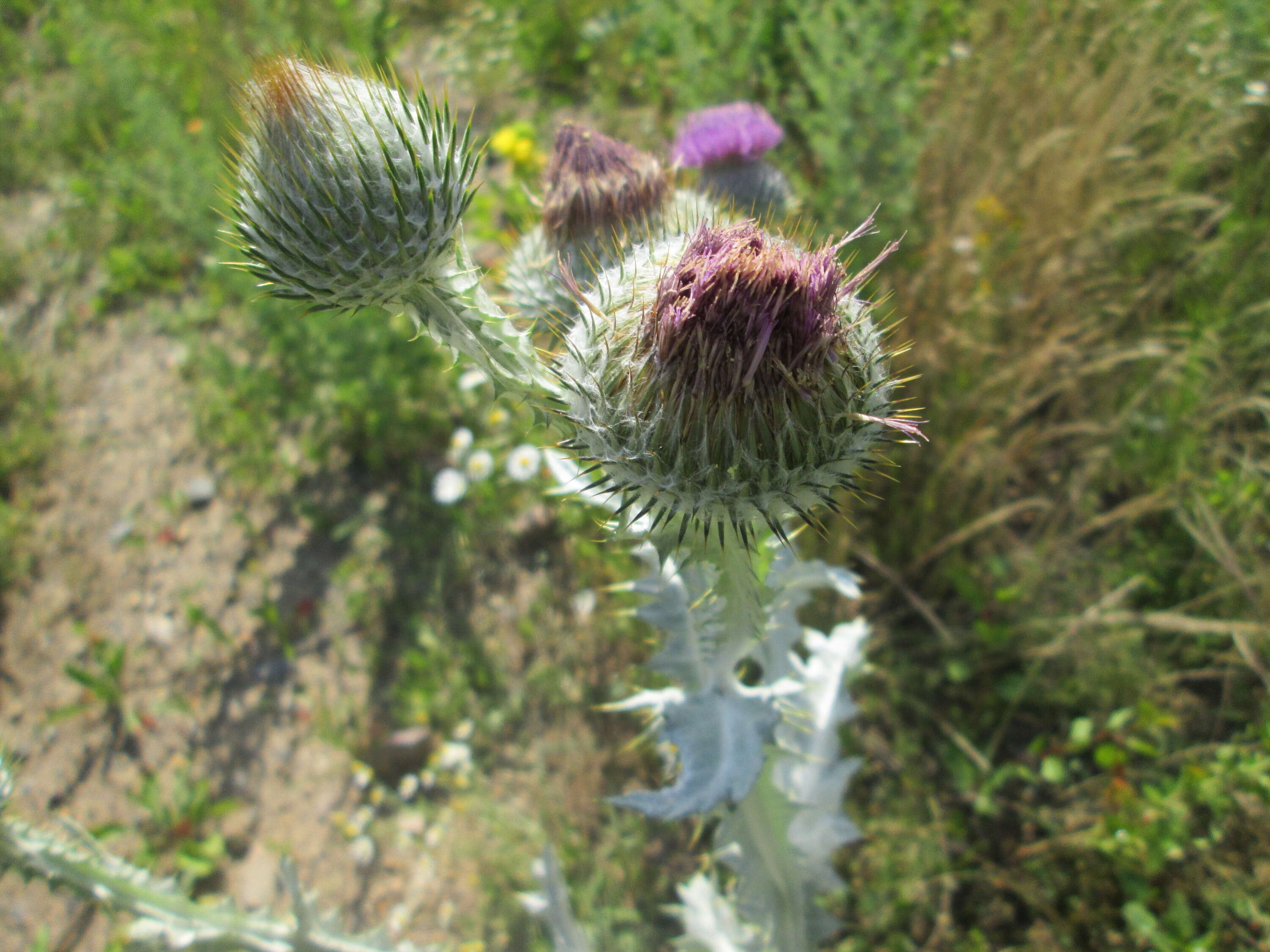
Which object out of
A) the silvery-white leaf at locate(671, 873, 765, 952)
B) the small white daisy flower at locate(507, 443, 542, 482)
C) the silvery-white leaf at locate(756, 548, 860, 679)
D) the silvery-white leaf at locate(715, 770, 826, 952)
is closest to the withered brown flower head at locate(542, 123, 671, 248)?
the silvery-white leaf at locate(756, 548, 860, 679)

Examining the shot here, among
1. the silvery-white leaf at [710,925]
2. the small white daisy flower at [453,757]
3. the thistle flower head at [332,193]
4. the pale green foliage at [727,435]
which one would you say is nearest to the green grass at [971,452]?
the small white daisy flower at [453,757]

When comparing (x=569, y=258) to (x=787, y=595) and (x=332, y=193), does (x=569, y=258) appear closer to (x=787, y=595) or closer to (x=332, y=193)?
(x=332, y=193)

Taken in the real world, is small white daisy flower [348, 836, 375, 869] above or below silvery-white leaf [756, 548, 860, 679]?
below

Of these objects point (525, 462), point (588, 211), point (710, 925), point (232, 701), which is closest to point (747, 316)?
point (588, 211)

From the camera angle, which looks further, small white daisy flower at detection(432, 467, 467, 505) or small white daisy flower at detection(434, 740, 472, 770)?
→ small white daisy flower at detection(432, 467, 467, 505)

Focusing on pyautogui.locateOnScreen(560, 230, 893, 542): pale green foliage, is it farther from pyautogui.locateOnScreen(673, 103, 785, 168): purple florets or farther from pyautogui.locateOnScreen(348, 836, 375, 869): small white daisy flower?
pyautogui.locateOnScreen(348, 836, 375, 869): small white daisy flower

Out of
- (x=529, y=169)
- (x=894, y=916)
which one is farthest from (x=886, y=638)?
(x=529, y=169)
